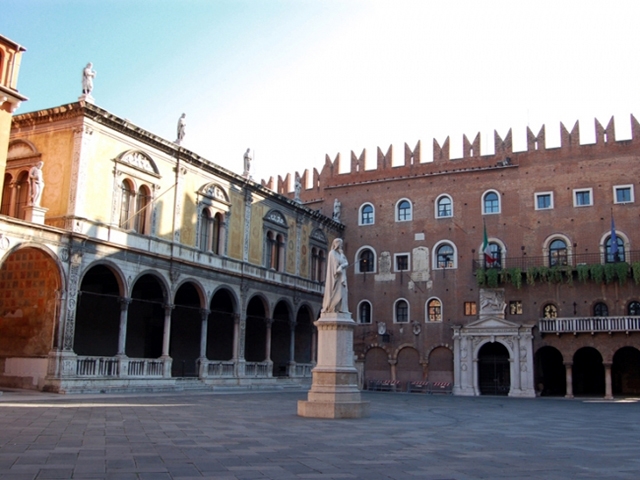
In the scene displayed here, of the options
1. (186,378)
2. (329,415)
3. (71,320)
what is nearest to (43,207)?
(71,320)

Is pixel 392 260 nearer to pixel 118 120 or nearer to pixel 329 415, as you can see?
pixel 118 120

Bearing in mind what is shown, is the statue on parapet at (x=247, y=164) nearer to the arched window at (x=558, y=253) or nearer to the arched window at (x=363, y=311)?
the arched window at (x=363, y=311)

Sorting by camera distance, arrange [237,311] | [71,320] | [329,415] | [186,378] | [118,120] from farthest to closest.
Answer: [237,311], [186,378], [118,120], [71,320], [329,415]

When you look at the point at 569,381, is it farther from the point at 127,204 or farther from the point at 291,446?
the point at 291,446

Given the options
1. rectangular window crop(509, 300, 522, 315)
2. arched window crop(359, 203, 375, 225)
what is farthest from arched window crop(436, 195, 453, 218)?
rectangular window crop(509, 300, 522, 315)

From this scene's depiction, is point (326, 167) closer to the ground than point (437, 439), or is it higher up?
higher up

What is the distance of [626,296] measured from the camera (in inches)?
1219

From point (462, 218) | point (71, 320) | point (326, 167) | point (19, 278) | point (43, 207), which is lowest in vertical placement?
point (71, 320)

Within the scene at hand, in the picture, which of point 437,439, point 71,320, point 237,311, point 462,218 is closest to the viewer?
point 437,439

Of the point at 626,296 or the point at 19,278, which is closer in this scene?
the point at 19,278

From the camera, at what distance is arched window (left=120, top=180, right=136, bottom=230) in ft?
77.6

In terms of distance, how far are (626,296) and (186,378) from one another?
19.9 meters

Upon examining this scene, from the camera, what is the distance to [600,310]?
31625 mm

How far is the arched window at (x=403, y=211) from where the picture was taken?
36.6m
